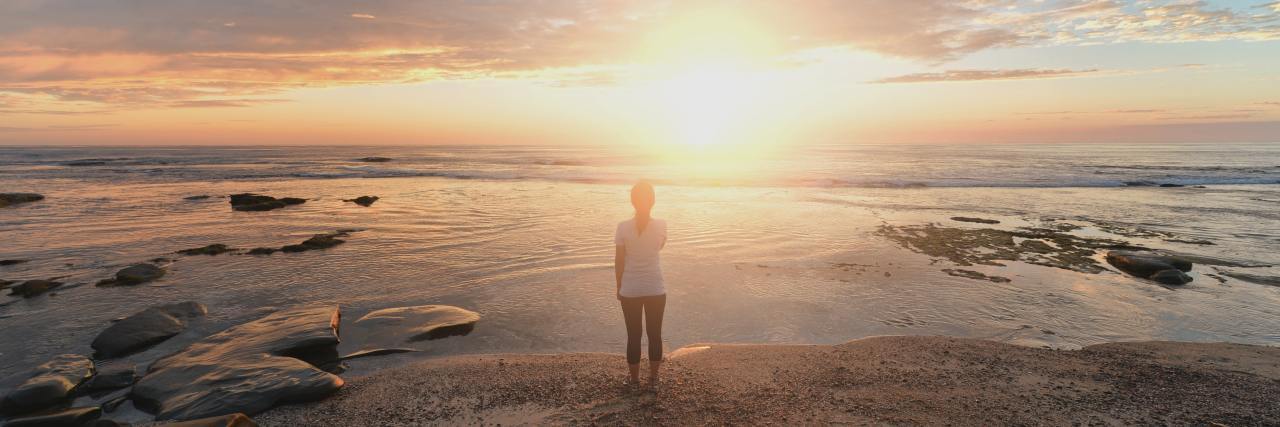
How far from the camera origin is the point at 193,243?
46.1ft

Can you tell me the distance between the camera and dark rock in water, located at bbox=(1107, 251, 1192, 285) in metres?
9.88

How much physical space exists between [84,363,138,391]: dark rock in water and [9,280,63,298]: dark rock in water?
16.5 ft

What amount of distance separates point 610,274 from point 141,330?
275 inches

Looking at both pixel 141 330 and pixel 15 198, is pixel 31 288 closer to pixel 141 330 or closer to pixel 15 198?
pixel 141 330

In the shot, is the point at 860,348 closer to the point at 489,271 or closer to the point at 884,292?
the point at 884,292

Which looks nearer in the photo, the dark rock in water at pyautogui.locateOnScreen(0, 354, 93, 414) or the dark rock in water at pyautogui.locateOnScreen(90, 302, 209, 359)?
the dark rock in water at pyautogui.locateOnScreen(0, 354, 93, 414)

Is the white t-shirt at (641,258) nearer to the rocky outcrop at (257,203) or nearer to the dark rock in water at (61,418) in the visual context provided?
the dark rock in water at (61,418)

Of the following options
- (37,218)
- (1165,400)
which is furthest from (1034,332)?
(37,218)

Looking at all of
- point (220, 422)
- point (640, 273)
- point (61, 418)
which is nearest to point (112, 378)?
point (61, 418)

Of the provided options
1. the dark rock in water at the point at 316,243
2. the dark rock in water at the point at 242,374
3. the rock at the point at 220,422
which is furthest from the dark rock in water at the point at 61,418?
the dark rock in water at the point at 316,243

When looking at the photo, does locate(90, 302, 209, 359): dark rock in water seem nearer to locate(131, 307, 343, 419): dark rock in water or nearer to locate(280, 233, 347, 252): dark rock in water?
locate(131, 307, 343, 419): dark rock in water

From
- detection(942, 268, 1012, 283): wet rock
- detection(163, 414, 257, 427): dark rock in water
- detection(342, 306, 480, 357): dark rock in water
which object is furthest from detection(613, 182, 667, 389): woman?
detection(942, 268, 1012, 283): wet rock

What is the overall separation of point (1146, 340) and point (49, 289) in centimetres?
1721

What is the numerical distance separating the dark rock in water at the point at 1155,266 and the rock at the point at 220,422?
14.0 metres
